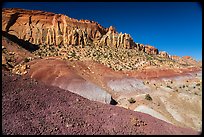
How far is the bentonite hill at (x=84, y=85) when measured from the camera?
9.13m

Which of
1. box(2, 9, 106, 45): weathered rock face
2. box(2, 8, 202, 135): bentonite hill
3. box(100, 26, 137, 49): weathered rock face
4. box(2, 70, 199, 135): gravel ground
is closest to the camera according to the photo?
box(2, 70, 199, 135): gravel ground

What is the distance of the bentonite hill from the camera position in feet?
30.0

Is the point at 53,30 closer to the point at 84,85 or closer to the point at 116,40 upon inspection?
the point at 116,40

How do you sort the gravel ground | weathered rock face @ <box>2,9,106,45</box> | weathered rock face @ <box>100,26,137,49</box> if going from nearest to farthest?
the gravel ground
weathered rock face @ <box>2,9,106,45</box>
weathered rock face @ <box>100,26,137,49</box>

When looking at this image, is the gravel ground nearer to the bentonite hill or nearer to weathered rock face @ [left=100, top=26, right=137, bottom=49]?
the bentonite hill

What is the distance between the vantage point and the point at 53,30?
45.4 metres

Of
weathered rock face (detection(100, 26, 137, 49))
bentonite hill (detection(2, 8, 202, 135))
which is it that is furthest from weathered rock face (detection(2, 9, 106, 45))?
weathered rock face (detection(100, 26, 137, 49))

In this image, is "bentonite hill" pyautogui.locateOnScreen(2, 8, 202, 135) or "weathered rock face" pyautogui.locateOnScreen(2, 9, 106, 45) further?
"weathered rock face" pyautogui.locateOnScreen(2, 9, 106, 45)

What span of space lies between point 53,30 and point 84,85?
26.9 meters

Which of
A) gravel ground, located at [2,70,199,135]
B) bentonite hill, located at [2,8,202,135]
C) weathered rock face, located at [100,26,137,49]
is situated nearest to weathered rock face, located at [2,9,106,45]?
bentonite hill, located at [2,8,202,135]

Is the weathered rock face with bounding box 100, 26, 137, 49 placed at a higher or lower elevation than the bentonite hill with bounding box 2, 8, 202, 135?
higher

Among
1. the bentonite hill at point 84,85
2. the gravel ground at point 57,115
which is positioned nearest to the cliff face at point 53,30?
the bentonite hill at point 84,85

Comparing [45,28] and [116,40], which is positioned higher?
[45,28]

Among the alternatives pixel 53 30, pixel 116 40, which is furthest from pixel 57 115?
pixel 116 40
